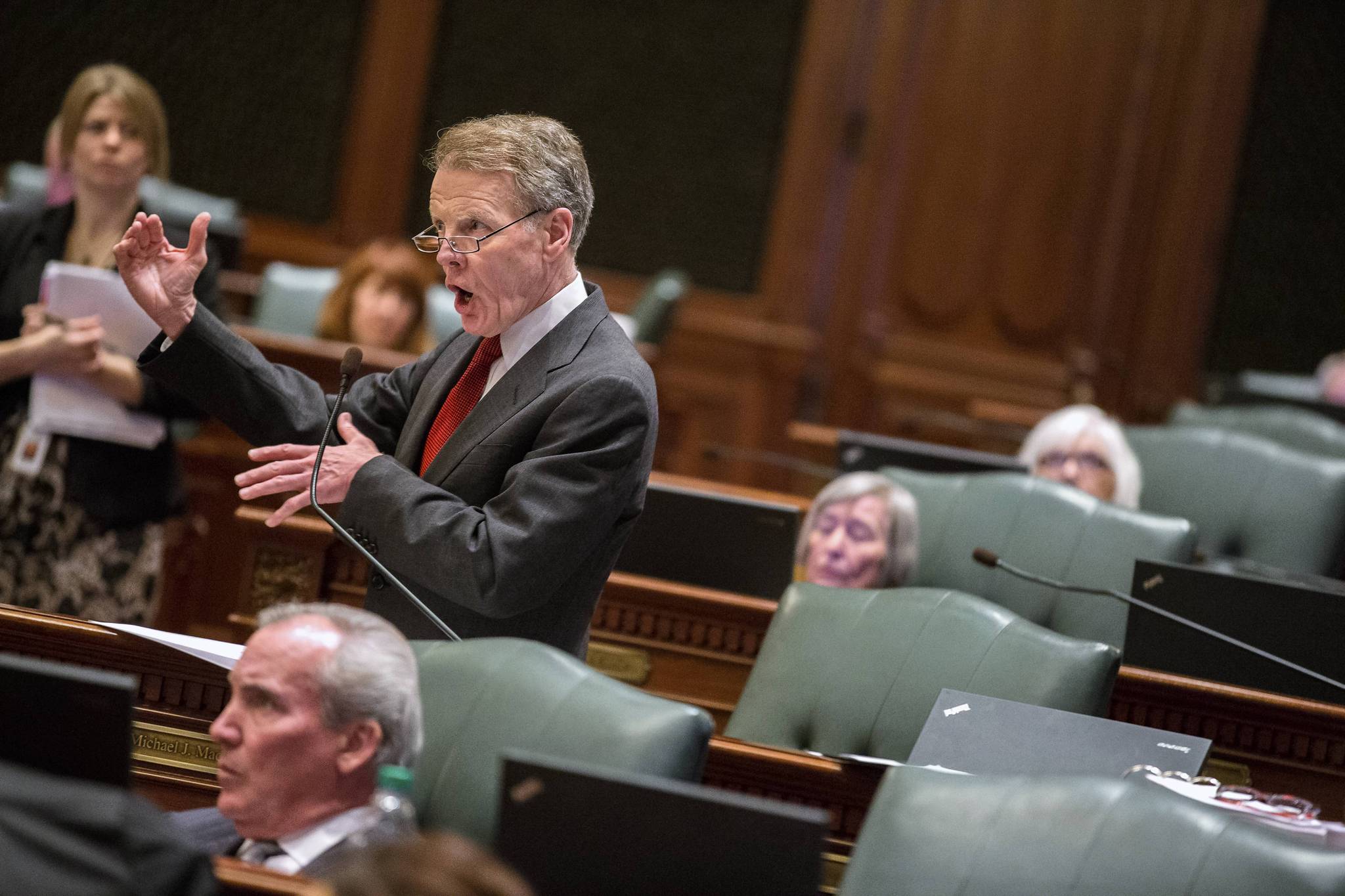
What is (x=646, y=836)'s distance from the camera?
1347 millimetres

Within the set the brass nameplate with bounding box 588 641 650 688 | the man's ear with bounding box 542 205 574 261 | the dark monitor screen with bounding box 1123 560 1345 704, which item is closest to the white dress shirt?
the man's ear with bounding box 542 205 574 261

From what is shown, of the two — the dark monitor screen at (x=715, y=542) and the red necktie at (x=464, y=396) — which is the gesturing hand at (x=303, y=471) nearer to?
the red necktie at (x=464, y=396)

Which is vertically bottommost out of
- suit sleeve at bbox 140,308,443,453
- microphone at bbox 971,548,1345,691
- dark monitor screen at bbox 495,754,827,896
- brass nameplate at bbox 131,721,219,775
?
brass nameplate at bbox 131,721,219,775

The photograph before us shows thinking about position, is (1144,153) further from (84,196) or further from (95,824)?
(95,824)

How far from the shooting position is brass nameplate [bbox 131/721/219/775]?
2.07 meters

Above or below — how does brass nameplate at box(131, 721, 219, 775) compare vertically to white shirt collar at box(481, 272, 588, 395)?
Result: below

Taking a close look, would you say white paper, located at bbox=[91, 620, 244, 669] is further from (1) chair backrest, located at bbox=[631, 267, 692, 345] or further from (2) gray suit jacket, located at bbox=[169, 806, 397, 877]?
(1) chair backrest, located at bbox=[631, 267, 692, 345]

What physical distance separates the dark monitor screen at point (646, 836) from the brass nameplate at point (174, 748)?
0.82 m

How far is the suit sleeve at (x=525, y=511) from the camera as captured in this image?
176cm

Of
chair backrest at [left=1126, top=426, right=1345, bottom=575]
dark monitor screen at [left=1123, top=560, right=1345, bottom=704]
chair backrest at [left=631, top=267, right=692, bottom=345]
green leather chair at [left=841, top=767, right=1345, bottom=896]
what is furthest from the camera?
chair backrest at [left=631, top=267, right=692, bottom=345]

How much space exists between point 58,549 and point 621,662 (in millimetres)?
1011

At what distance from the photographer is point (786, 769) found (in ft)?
6.56

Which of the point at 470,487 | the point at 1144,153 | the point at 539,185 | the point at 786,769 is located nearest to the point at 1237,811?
the point at 786,769

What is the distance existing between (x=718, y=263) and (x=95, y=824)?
5.14m
